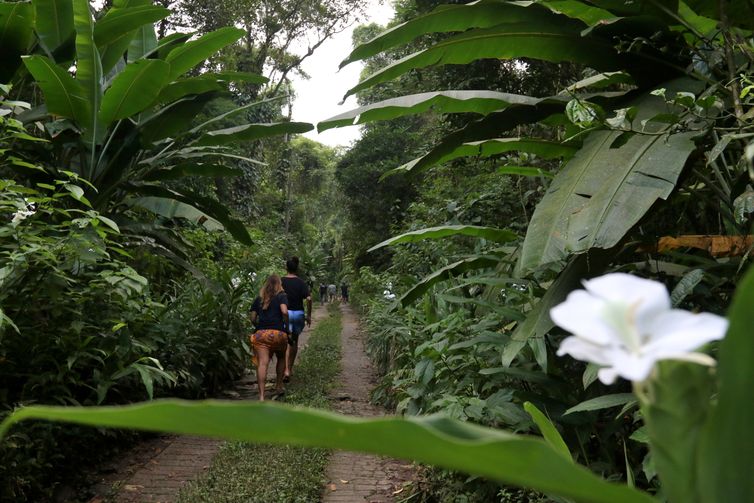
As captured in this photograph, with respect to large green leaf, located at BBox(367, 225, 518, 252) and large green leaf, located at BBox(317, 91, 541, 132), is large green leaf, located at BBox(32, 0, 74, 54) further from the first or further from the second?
large green leaf, located at BBox(367, 225, 518, 252)

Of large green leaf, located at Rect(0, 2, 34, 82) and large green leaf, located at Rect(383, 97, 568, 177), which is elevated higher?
large green leaf, located at Rect(0, 2, 34, 82)

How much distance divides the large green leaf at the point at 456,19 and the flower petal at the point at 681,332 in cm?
312

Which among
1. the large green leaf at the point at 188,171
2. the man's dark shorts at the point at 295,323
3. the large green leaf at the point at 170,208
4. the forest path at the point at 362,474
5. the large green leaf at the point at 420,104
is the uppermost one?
the large green leaf at the point at 188,171

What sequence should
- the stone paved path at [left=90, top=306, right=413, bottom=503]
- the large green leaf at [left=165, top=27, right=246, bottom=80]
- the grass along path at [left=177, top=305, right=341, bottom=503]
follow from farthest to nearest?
1. the large green leaf at [left=165, top=27, right=246, bottom=80]
2. the stone paved path at [left=90, top=306, right=413, bottom=503]
3. the grass along path at [left=177, top=305, right=341, bottom=503]

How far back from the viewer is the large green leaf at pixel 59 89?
4883 millimetres

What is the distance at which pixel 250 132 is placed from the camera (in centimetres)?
675

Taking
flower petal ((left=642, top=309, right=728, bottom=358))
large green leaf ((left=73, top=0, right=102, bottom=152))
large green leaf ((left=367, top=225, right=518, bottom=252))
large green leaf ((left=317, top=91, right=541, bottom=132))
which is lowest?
flower petal ((left=642, top=309, right=728, bottom=358))

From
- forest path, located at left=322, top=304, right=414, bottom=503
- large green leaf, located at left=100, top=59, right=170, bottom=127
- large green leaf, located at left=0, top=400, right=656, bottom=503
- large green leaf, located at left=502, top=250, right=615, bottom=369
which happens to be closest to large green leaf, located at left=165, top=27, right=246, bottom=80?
large green leaf, located at left=100, top=59, right=170, bottom=127

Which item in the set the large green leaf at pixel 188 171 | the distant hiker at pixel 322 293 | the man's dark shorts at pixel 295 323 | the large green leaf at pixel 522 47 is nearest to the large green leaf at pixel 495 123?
the large green leaf at pixel 522 47

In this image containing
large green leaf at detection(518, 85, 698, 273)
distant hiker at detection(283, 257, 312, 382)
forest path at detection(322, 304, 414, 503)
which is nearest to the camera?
large green leaf at detection(518, 85, 698, 273)

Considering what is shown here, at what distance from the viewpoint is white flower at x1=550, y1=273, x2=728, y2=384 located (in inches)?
16.5

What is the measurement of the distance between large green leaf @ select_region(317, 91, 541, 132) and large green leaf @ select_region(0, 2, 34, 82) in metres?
3.88

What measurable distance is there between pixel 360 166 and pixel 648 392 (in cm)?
1960

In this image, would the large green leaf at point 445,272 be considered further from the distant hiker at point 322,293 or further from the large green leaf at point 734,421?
the distant hiker at point 322,293
